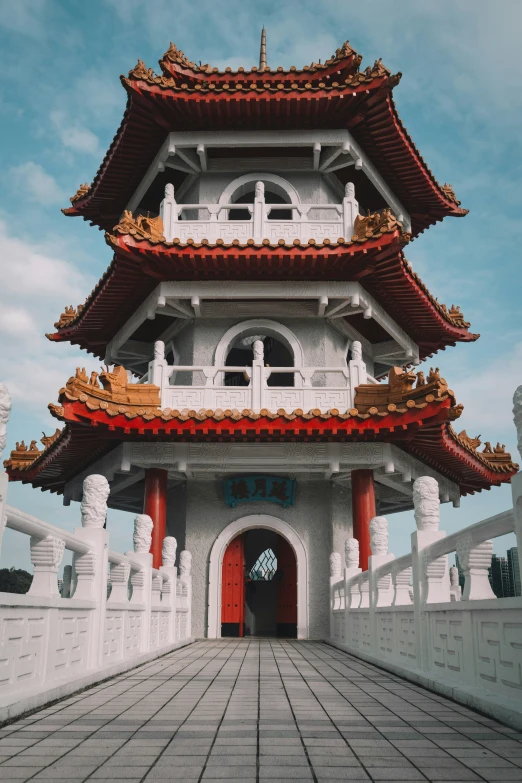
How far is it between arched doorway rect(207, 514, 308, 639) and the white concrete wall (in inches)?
3.9

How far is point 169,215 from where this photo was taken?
1424cm

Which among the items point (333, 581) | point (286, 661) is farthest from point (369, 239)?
point (286, 661)

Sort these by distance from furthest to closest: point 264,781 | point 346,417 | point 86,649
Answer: point 346,417 → point 86,649 → point 264,781

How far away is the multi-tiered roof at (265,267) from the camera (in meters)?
12.1

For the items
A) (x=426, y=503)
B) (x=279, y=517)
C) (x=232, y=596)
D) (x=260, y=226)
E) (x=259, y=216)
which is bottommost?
(x=232, y=596)

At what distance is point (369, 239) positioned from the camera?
42.5 ft

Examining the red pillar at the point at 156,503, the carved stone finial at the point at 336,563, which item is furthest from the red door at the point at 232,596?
the carved stone finial at the point at 336,563

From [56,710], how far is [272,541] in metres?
15.4

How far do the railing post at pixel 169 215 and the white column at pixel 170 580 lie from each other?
5.98 m

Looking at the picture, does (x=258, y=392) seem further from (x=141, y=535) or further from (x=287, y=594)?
(x=287, y=594)

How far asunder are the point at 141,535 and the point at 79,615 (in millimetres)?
3199

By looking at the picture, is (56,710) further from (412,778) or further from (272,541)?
(272,541)

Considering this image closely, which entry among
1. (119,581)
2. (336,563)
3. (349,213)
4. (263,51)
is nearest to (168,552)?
(336,563)

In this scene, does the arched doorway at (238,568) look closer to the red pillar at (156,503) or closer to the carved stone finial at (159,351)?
the red pillar at (156,503)
